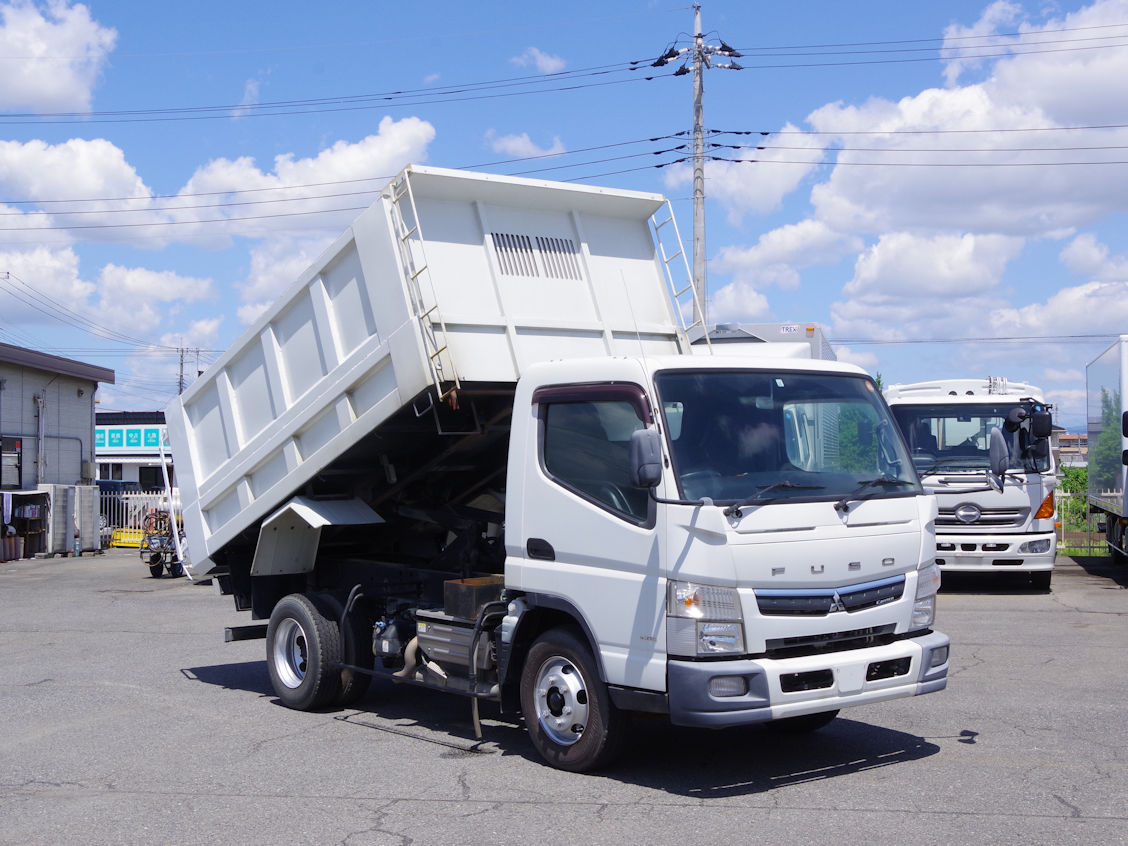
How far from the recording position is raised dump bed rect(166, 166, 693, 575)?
313 inches

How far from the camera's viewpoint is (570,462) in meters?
7.07

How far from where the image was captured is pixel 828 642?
6469mm

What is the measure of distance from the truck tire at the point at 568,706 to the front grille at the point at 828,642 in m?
1.02

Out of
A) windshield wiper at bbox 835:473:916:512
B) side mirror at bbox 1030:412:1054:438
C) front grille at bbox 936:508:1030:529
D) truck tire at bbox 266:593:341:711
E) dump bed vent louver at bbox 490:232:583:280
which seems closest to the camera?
windshield wiper at bbox 835:473:916:512

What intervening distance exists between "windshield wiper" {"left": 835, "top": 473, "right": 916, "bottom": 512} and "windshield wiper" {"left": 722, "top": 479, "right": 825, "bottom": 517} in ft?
0.50

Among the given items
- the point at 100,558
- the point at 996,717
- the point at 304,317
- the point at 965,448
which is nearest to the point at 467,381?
the point at 304,317

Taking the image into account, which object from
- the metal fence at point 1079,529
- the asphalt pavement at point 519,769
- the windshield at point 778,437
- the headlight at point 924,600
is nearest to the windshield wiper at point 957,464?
the asphalt pavement at point 519,769

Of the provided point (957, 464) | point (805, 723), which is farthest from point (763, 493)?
point (957, 464)

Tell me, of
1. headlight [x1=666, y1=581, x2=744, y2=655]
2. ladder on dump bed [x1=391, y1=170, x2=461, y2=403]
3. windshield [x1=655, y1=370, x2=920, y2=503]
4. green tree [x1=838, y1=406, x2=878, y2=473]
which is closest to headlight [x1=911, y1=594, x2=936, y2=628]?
windshield [x1=655, y1=370, x2=920, y2=503]

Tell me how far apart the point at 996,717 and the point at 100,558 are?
23.9 meters

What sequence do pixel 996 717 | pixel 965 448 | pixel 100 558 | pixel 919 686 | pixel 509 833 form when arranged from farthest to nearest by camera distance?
pixel 100 558
pixel 965 448
pixel 996 717
pixel 919 686
pixel 509 833

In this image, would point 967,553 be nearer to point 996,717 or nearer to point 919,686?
point 996,717

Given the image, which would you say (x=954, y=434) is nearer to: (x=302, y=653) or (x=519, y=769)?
(x=302, y=653)

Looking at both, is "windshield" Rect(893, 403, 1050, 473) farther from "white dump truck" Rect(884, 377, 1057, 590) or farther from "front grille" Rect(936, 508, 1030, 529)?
"front grille" Rect(936, 508, 1030, 529)
